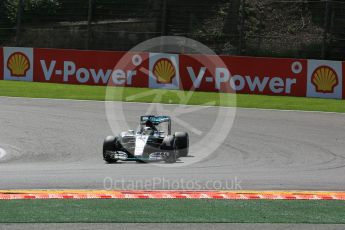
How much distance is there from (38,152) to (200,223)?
6773 millimetres

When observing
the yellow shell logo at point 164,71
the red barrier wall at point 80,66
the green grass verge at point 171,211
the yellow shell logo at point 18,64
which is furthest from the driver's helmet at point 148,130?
the yellow shell logo at point 18,64

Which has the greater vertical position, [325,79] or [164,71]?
[164,71]

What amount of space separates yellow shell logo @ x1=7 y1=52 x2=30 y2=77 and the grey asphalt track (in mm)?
8150

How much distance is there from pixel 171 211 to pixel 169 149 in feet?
14.5

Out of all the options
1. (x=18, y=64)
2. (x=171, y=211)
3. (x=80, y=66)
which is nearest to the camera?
(x=171, y=211)

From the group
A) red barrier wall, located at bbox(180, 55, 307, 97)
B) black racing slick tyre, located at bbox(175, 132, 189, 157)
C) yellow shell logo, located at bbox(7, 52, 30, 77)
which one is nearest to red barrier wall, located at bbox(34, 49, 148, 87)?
yellow shell logo, located at bbox(7, 52, 30, 77)

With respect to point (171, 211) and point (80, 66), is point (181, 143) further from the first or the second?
point (80, 66)

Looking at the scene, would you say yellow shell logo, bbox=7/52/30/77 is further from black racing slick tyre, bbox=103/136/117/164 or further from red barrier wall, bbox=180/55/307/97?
black racing slick tyre, bbox=103/136/117/164

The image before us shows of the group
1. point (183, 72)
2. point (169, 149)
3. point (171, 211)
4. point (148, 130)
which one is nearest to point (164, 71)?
point (183, 72)

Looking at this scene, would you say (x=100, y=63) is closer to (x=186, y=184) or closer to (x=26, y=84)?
(x=26, y=84)

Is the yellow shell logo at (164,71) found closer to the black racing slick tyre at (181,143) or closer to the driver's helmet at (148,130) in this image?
the black racing slick tyre at (181,143)

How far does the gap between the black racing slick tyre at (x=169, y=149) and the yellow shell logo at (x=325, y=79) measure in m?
14.8

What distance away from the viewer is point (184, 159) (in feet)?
44.0

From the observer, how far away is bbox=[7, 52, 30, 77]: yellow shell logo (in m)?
29.9
